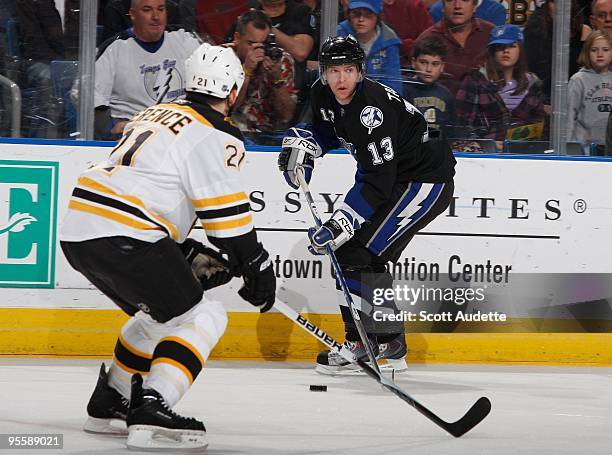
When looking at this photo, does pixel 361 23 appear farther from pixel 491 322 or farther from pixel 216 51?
pixel 216 51

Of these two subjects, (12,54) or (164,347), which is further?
(12,54)

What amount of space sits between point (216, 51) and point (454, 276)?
7.22 feet

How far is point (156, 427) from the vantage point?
309cm

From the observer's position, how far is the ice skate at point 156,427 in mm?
3076

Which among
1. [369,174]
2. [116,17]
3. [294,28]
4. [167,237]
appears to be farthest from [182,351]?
[294,28]

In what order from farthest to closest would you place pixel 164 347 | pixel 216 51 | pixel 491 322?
pixel 491 322
pixel 216 51
pixel 164 347

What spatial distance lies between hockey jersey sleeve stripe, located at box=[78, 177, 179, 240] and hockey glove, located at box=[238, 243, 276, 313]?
0.23m

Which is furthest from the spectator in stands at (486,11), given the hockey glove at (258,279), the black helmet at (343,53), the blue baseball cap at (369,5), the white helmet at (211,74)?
the hockey glove at (258,279)

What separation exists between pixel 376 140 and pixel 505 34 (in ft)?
3.80

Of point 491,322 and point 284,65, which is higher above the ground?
point 284,65

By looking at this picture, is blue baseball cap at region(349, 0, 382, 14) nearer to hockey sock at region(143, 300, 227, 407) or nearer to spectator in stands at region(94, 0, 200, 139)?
spectator in stands at region(94, 0, 200, 139)

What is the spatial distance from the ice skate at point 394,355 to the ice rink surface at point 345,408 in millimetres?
76

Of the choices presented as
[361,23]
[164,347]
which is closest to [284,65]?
[361,23]

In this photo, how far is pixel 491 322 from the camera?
524cm
